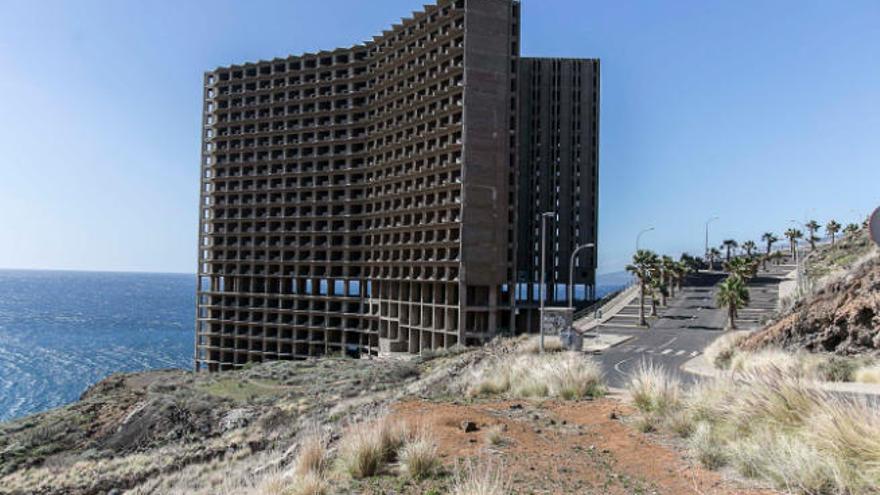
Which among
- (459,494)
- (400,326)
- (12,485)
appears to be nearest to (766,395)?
(459,494)

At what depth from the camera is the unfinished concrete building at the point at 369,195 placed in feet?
205

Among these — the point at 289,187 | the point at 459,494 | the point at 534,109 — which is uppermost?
the point at 534,109

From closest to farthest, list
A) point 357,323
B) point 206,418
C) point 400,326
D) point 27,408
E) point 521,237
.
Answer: point 206,418, point 27,408, point 400,326, point 357,323, point 521,237

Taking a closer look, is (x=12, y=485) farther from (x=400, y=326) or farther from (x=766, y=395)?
(x=400, y=326)

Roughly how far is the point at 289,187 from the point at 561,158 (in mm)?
50263

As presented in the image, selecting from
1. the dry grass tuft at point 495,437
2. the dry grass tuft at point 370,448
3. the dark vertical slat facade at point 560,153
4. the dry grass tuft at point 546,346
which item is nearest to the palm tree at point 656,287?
the dark vertical slat facade at point 560,153

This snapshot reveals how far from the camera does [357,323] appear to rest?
253ft

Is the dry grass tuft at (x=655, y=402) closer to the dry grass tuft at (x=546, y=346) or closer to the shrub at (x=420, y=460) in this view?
the shrub at (x=420, y=460)

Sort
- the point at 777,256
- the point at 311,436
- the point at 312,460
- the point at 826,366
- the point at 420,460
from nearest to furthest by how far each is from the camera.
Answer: the point at 420,460, the point at 312,460, the point at 311,436, the point at 826,366, the point at 777,256

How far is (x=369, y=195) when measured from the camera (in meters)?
75.6

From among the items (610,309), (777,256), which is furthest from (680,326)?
(777,256)

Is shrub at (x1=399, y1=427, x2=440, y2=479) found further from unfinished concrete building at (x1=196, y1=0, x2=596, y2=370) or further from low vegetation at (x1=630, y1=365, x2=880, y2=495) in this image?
unfinished concrete building at (x1=196, y1=0, x2=596, y2=370)

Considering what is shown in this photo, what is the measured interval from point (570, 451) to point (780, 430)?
3371 millimetres

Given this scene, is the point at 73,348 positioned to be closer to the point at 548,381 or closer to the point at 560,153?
the point at 560,153
